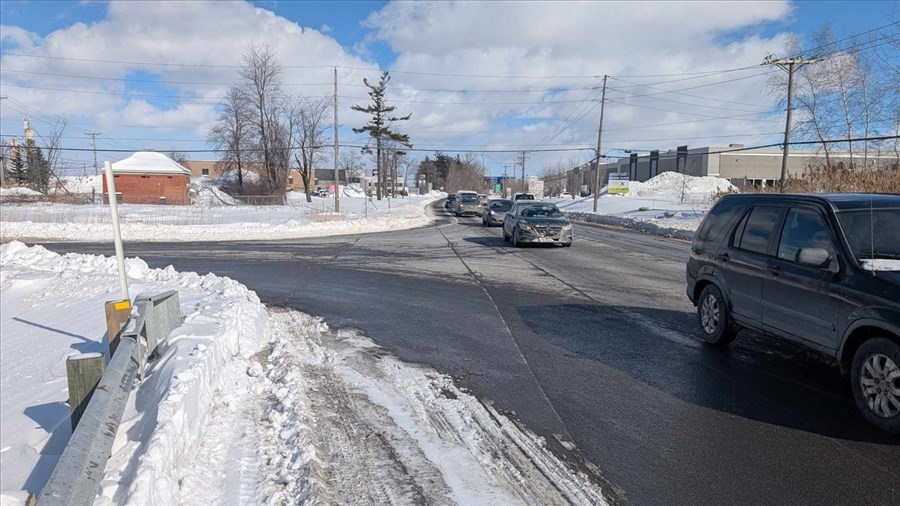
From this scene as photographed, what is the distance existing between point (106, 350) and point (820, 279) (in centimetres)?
784

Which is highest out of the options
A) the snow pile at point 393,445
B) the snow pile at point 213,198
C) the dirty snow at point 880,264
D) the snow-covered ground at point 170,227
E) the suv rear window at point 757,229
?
the suv rear window at point 757,229

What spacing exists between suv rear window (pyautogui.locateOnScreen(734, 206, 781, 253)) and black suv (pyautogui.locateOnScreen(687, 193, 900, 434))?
12mm

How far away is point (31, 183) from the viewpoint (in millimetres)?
76750

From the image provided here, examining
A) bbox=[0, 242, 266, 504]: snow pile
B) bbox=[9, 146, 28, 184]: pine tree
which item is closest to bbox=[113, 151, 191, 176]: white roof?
bbox=[9, 146, 28, 184]: pine tree

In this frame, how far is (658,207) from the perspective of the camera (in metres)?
49.3

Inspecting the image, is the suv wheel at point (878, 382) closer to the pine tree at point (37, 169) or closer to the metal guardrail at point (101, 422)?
the metal guardrail at point (101, 422)

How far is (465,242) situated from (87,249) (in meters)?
12.8

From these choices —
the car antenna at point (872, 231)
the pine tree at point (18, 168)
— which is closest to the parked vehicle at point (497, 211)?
the car antenna at point (872, 231)

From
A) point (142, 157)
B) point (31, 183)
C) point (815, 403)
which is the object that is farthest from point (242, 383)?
point (31, 183)

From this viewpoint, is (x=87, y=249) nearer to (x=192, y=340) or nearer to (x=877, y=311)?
(x=192, y=340)

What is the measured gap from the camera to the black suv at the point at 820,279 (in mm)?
4602

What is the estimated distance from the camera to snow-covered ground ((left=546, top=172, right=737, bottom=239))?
31.8 m

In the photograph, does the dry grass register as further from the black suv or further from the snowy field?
the snowy field

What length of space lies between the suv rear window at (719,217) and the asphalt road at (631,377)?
1.33 meters
